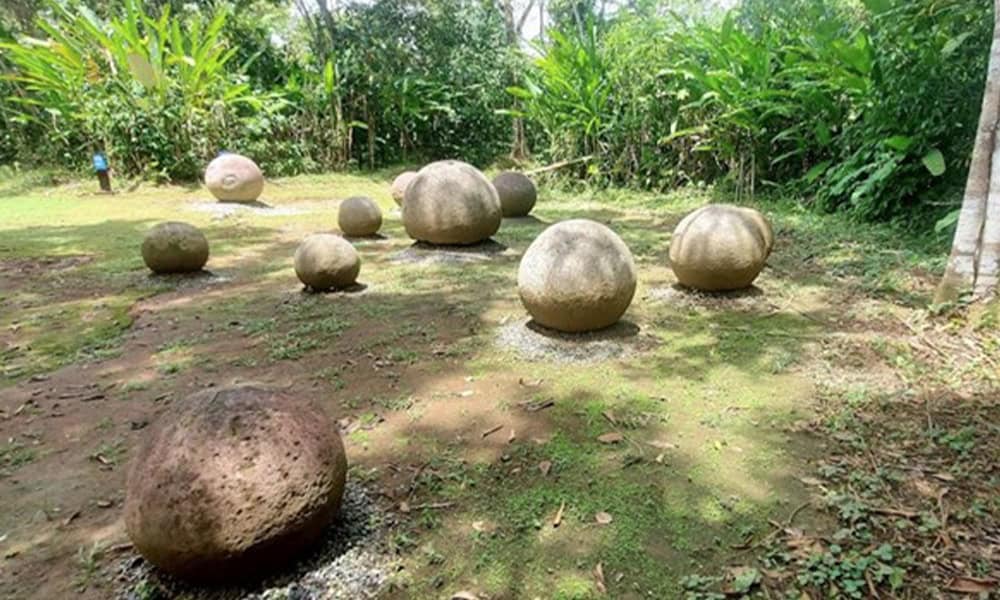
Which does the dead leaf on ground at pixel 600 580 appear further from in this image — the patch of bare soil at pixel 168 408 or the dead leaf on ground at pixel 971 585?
the dead leaf on ground at pixel 971 585

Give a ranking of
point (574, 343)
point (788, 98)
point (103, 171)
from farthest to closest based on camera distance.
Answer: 1. point (103, 171)
2. point (788, 98)
3. point (574, 343)

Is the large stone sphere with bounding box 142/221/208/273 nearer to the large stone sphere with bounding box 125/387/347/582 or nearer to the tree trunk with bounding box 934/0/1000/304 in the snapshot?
the large stone sphere with bounding box 125/387/347/582

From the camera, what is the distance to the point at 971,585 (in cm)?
229

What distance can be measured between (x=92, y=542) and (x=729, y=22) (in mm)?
12002

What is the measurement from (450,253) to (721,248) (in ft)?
11.9

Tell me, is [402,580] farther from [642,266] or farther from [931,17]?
[931,17]

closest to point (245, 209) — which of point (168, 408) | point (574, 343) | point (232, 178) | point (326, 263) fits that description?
point (232, 178)

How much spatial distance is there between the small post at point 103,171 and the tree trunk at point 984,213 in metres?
13.8

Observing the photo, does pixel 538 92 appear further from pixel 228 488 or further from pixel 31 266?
pixel 228 488

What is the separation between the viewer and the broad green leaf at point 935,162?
708cm

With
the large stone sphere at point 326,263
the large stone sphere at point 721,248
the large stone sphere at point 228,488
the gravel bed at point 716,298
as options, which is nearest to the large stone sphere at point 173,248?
the large stone sphere at point 326,263

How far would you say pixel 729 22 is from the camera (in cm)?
1099

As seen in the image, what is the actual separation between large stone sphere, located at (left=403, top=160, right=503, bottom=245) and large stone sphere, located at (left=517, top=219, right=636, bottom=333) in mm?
3010

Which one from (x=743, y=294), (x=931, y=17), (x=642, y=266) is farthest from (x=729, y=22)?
(x=743, y=294)
